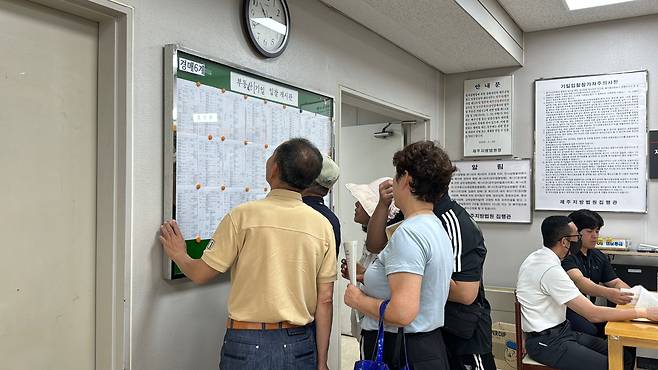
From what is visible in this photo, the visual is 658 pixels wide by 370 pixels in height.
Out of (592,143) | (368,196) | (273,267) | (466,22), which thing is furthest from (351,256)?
(592,143)

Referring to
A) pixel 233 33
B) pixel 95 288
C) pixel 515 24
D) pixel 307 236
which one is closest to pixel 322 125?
pixel 233 33

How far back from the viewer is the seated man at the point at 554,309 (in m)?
2.58

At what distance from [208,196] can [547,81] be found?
312cm

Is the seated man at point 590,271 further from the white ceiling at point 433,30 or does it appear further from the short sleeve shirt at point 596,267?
the white ceiling at point 433,30

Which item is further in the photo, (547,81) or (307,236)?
(547,81)

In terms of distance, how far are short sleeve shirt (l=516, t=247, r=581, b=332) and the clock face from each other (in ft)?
5.64

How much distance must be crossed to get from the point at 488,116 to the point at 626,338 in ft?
7.53

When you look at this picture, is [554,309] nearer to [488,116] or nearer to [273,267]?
[273,267]

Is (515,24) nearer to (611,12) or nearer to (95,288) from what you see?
(611,12)

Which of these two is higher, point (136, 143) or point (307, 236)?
point (136, 143)

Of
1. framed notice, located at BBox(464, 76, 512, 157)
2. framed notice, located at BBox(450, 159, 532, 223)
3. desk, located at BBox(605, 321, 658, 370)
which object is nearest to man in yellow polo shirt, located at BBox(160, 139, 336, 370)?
desk, located at BBox(605, 321, 658, 370)

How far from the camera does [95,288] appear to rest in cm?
171

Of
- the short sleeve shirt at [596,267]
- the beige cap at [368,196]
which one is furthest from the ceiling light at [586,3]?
the beige cap at [368,196]

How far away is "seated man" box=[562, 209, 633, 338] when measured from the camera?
9.80 feet
